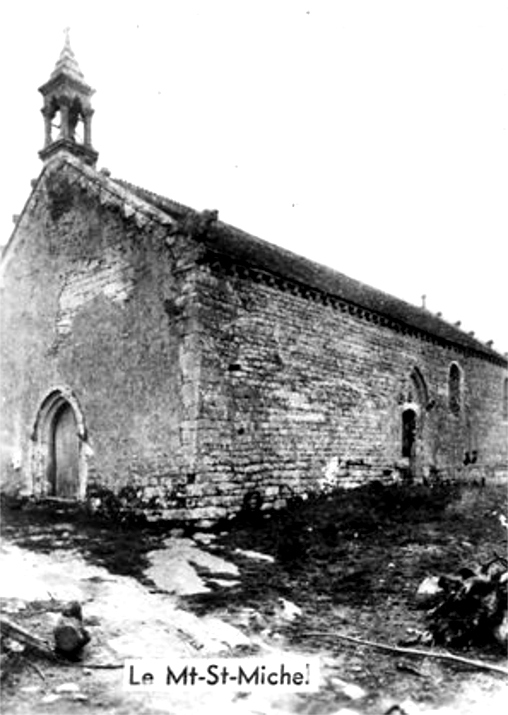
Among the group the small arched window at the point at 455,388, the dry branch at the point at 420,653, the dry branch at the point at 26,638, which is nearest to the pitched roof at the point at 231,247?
the small arched window at the point at 455,388

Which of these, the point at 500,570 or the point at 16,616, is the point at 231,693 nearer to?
the point at 16,616

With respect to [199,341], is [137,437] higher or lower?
lower

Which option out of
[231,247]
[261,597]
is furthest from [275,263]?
[261,597]

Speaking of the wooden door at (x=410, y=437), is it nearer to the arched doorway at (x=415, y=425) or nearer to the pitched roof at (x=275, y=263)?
the arched doorway at (x=415, y=425)

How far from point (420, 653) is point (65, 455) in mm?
10653

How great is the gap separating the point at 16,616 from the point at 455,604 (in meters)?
4.17

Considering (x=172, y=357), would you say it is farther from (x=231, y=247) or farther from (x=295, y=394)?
(x=295, y=394)

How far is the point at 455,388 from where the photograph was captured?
848 inches

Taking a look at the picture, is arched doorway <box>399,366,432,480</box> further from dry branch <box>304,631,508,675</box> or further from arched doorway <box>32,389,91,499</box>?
dry branch <box>304,631,508,675</box>

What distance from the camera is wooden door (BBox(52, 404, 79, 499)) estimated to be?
47.1ft

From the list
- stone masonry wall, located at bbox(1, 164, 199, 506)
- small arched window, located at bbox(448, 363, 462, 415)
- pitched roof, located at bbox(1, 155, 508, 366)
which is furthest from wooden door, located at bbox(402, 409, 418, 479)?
stone masonry wall, located at bbox(1, 164, 199, 506)

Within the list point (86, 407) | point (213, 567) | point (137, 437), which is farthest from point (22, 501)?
point (213, 567)

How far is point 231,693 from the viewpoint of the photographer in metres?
4.79

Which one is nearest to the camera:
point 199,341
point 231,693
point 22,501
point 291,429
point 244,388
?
point 231,693
